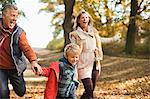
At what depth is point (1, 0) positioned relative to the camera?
10.9 meters

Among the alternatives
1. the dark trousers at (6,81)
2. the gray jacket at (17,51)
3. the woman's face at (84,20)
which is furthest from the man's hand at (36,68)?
the woman's face at (84,20)

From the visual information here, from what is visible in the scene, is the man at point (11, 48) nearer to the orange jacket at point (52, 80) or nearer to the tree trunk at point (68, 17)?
the orange jacket at point (52, 80)

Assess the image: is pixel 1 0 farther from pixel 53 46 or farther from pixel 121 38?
pixel 53 46

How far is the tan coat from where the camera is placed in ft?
25.4

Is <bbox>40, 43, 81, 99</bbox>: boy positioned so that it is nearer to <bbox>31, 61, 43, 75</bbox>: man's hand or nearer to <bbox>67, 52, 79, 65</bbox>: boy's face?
<bbox>67, 52, 79, 65</bbox>: boy's face

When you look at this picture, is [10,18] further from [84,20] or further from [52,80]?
[84,20]

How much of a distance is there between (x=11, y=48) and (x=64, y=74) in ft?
2.87

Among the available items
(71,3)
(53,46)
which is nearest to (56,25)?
(53,46)

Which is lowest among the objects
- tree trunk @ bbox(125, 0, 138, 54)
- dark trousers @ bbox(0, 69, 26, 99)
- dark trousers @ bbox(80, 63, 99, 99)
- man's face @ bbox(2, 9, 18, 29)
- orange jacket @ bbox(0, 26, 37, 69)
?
tree trunk @ bbox(125, 0, 138, 54)

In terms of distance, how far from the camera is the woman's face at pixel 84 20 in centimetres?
746

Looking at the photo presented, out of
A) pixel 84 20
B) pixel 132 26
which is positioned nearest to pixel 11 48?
pixel 84 20

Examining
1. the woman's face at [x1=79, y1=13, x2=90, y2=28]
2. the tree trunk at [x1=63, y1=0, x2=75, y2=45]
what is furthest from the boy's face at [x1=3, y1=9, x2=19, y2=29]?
the tree trunk at [x1=63, y1=0, x2=75, y2=45]

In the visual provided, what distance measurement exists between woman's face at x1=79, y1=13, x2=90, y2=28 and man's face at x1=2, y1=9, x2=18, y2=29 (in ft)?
6.02

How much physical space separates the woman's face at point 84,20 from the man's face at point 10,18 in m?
1.84
